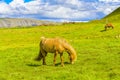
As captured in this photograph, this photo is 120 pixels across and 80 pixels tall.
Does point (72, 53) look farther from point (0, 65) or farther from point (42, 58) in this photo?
point (0, 65)

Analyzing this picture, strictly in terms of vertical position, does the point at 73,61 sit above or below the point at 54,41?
below

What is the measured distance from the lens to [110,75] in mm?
21688

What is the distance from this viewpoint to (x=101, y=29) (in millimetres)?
76688

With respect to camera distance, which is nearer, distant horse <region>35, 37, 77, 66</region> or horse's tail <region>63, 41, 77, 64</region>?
horse's tail <region>63, 41, 77, 64</region>

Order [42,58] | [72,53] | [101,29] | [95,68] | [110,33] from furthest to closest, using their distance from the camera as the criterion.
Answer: [101,29] → [110,33] → [42,58] → [72,53] → [95,68]

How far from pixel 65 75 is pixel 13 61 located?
1218cm

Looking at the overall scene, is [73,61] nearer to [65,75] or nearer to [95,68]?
[95,68]

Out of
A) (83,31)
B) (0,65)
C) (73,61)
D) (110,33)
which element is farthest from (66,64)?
(83,31)

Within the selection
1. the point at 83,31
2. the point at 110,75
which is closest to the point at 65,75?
the point at 110,75

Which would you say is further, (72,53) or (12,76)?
(72,53)

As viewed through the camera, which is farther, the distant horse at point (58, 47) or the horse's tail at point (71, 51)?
the distant horse at point (58, 47)

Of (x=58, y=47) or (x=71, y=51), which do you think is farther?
(x=58, y=47)

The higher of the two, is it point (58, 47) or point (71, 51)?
point (58, 47)

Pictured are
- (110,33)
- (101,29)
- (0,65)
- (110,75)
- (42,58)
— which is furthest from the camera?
(101,29)
